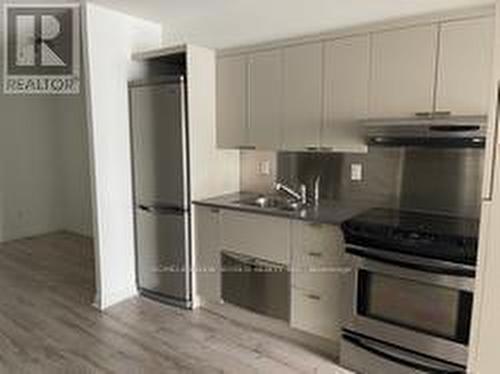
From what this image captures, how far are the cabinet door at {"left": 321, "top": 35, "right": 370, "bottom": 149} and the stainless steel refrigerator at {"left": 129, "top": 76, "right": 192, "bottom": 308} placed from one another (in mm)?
1135

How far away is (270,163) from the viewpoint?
342 cm

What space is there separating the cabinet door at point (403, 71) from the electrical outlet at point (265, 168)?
1101 mm

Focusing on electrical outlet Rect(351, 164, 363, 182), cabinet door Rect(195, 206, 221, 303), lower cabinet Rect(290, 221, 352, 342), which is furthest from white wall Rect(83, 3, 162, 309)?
electrical outlet Rect(351, 164, 363, 182)

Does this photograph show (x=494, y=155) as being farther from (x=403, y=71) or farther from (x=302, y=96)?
(x=302, y=96)

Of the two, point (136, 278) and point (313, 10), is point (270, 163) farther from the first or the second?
point (136, 278)

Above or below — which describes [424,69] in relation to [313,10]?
below

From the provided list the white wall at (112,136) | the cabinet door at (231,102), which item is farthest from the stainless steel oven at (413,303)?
the white wall at (112,136)

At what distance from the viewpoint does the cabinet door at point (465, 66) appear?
86.4 inches

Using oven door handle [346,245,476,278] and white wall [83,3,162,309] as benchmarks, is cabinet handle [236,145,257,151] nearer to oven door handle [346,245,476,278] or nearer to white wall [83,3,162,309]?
white wall [83,3,162,309]

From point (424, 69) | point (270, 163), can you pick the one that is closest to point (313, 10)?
→ point (424, 69)

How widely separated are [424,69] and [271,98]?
3.69 feet

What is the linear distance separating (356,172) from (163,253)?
1.77 m

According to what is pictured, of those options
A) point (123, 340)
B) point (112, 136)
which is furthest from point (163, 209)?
point (123, 340)

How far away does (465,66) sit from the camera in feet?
7.40
